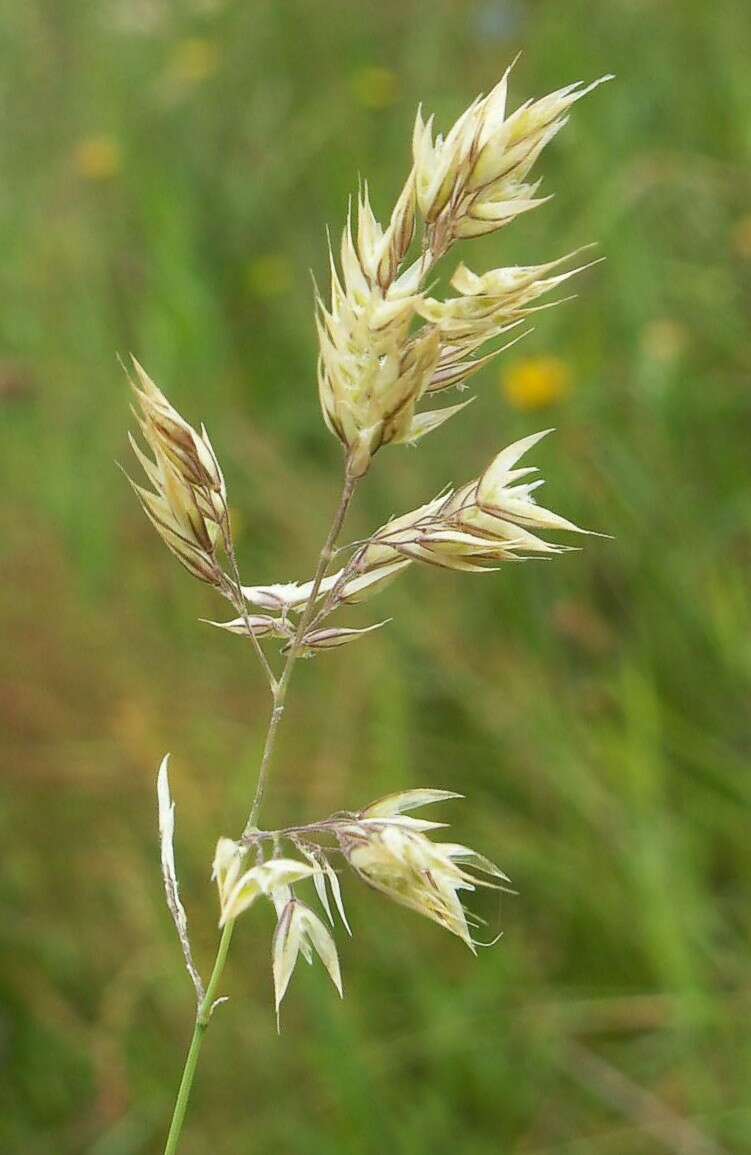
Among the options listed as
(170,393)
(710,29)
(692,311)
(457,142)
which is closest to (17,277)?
(170,393)

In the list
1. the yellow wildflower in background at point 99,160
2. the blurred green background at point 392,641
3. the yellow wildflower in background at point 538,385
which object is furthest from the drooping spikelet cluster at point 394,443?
the yellow wildflower in background at point 99,160

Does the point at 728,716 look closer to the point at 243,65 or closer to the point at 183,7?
the point at 243,65

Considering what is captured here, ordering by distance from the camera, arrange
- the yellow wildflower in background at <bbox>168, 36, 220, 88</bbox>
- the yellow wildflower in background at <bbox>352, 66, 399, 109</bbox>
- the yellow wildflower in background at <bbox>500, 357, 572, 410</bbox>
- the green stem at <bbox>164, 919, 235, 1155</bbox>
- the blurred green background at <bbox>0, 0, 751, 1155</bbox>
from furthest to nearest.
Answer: the yellow wildflower in background at <bbox>168, 36, 220, 88</bbox>, the yellow wildflower in background at <bbox>352, 66, 399, 109</bbox>, the yellow wildflower in background at <bbox>500, 357, 572, 410</bbox>, the blurred green background at <bbox>0, 0, 751, 1155</bbox>, the green stem at <bbox>164, 919, 235, 1155</bbox>

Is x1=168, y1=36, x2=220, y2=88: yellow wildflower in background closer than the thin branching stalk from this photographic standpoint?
No

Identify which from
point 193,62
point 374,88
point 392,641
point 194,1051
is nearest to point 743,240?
point 392,641

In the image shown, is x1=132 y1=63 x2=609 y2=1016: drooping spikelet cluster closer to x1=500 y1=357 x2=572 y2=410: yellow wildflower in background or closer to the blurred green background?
the blurred green background

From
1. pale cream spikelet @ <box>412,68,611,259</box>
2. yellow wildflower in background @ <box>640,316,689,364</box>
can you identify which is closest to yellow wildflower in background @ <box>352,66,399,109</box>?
yellow wildflower in background @ <box>640,316,689,364</box>

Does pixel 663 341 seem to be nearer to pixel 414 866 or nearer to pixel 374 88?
pixel 374 88
